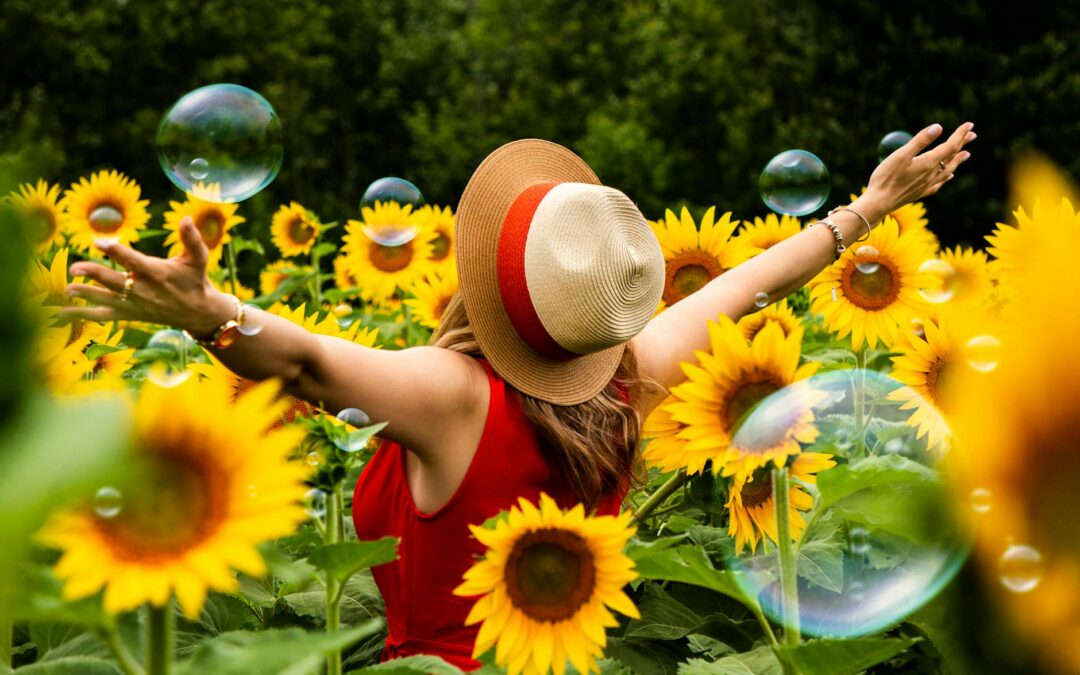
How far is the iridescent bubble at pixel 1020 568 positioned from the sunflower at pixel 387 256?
3.92m

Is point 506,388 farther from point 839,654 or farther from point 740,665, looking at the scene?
point 839,654

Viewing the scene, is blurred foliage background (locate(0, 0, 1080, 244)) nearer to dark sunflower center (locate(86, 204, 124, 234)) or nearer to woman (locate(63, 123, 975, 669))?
dark sunflower center (locate(86, 204, 124, 234))

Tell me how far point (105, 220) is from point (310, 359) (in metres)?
2.80

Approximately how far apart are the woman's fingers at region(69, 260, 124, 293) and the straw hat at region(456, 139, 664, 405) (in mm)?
933

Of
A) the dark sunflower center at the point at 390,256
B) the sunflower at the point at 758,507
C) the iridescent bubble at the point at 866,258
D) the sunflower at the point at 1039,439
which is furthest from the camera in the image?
the dark sunflower center at the point at 390,256

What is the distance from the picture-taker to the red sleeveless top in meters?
2.26

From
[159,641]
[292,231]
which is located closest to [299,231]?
[292,231]

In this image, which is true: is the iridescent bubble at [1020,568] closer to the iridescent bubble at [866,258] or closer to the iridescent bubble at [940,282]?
the iridescent bubble at [940,282]

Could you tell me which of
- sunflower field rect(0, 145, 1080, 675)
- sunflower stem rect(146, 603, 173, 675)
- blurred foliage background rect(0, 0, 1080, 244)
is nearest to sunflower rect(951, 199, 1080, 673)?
sunflower field rect(0, 145, 1080, 675)

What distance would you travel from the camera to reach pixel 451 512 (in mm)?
2262

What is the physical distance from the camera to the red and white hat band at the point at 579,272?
2.21 metres

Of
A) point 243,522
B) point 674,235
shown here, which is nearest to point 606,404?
point 674,235

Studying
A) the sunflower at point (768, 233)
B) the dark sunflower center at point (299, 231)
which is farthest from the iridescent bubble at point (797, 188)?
the dark sunflower center at point (299, 231)

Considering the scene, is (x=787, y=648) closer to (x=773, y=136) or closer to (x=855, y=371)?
(x=855, y=371)
